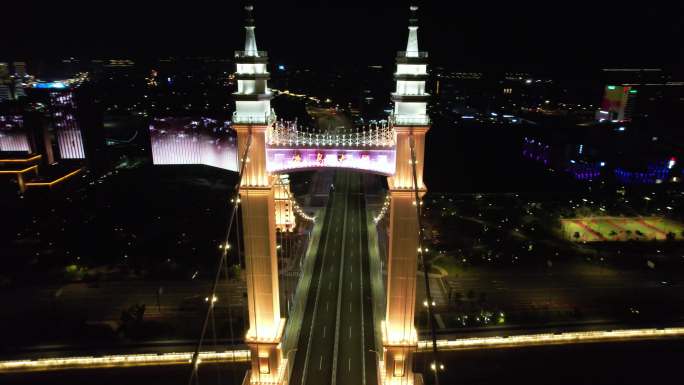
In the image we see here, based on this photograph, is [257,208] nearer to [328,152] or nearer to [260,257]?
[260,257]

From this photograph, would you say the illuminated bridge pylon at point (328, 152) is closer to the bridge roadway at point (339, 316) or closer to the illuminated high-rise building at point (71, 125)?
the bridge roadway at point (339, 316)

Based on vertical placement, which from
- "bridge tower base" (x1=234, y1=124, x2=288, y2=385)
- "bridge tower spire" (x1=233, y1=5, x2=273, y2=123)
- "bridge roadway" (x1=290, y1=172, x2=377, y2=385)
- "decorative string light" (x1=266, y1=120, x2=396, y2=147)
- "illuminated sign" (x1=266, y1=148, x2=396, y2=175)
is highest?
"bridge tower spire" (x1=233, y1=5, x2=273, y2=123)

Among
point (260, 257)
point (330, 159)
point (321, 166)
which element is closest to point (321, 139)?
point (330, 159)

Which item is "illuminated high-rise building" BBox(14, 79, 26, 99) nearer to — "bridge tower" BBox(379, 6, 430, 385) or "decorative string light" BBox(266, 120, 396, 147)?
"decorative string light" BBox(266, 120, 396, 147)

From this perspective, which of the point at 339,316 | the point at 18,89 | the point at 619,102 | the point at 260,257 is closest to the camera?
the point at 260,257

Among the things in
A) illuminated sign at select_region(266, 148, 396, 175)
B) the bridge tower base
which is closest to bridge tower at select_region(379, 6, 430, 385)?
illuminated sign at select_region(266, 148, 396, 175)

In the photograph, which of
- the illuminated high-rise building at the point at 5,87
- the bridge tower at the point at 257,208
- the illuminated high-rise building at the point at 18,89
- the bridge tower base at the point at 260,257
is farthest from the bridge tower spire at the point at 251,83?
the illuminated high-rise building at the point at 5,87

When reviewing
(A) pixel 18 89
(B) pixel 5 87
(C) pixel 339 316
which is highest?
(B) pixel 5 87
